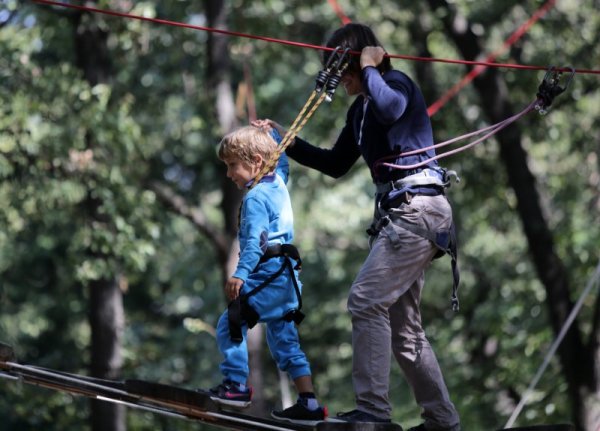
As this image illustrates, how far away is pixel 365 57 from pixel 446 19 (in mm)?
7838

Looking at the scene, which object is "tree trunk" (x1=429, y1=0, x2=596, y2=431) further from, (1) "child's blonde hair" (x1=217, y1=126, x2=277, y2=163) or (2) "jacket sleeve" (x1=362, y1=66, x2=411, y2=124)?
(2) "jacket sleeve" (x1=362, y1=66, x2=411, y2=124)

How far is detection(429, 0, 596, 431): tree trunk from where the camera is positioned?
40.6ft

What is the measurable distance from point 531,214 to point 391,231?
300 inches

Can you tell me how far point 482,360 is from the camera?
1722cm

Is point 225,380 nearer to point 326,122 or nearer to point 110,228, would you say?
point 110,228

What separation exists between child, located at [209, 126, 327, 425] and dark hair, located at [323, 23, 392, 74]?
0.47 meters

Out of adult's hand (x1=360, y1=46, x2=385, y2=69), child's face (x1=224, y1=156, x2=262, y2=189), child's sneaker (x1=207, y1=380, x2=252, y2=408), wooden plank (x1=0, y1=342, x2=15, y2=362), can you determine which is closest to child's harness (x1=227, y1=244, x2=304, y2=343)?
child's sneaker (x1=207, y1=380, x2=252, y2=408)

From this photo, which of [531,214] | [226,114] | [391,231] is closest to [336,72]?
[391,231]

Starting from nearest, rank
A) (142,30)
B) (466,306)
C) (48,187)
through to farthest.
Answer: (48,187) < (142,30) < (466,306)

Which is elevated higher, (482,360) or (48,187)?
(48,187)

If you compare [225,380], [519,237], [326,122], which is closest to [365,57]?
[225,380]

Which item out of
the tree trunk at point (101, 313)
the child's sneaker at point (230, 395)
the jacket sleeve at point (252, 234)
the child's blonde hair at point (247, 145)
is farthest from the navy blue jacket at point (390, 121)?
the tree trunk at point (101, 313)

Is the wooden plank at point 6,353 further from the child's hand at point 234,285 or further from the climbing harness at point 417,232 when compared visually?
the climbing harness at point 417,232

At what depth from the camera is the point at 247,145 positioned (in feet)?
18.8
